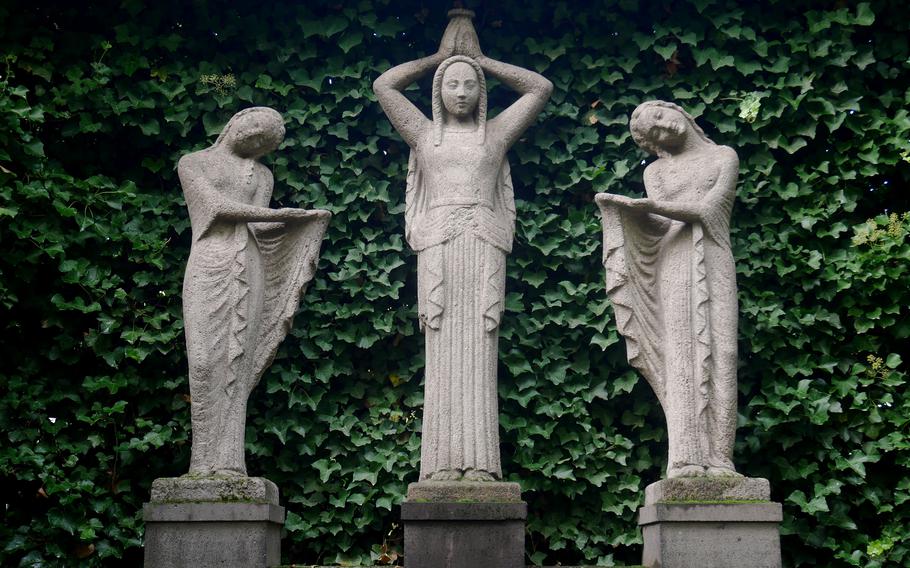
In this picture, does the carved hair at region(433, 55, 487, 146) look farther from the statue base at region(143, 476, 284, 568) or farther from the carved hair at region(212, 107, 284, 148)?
the statue base at region(143, 476, 284, 568)

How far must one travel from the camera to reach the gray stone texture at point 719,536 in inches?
235

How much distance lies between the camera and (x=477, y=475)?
6250 mm

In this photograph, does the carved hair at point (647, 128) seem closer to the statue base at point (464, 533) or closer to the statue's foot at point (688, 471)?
the statue's foot at point (688, 471)

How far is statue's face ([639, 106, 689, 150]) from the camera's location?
672cm

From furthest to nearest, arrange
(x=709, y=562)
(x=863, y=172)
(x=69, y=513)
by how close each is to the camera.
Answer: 1. (x=863, y=172)
2. (x=69, y=513)
3. (x=709, y=562)

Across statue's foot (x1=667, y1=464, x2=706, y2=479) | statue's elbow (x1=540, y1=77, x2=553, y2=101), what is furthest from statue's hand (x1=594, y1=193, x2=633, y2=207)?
statue's foot (x1=667, y1=464, x2=706, y2=479)

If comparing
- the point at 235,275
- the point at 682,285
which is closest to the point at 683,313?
the point at 682,285

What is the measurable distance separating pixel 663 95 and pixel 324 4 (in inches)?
94.4

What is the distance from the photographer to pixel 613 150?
7.78 m

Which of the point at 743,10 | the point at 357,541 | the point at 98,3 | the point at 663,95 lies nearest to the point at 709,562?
the point at 357,541

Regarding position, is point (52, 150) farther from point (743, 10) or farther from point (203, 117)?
point (743, 10)

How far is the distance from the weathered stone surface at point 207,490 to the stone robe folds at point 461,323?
36.4 inches

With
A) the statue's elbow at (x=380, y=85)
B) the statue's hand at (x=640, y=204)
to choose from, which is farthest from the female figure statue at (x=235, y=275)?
the statue's hand at (x=640, y=204)

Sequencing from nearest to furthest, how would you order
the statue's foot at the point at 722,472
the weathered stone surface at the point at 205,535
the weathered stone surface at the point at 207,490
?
the weathered stone surface at the point at 205,535
the weathered stone surface at the point at 207,490
the statue's foot at the point at 722,472
